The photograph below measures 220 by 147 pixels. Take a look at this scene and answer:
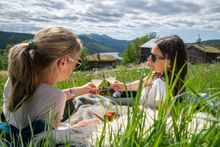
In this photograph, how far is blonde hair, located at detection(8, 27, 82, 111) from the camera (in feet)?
9.46

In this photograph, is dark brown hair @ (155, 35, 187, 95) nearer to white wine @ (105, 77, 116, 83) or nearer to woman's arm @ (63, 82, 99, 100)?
white wine @ (105, 77, 116, 83)

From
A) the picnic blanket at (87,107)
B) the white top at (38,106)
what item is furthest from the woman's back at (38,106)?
the picnic blanket at (87,107)

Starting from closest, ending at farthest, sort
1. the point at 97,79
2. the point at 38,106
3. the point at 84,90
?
the point at 38,106 → the point at 84,90 → the point at 97,79

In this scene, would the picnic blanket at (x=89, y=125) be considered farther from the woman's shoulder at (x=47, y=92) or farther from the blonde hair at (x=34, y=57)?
the blonde hair at (x=34, y=57)

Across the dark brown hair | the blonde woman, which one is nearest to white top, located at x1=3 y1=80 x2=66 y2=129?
the blonde woman

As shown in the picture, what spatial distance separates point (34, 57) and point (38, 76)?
0.51 feet

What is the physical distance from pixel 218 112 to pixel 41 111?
5.12ft

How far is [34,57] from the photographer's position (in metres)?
3.00

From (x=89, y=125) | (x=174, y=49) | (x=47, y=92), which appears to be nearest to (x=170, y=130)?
(x=89, y=125)

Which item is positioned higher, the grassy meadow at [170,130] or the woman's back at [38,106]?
the grassy meadow at [170,130]

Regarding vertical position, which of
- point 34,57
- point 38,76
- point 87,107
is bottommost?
point 87,107

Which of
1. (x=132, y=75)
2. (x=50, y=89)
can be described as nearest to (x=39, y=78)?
(x=50, y=89)

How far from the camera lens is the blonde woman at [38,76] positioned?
289cm

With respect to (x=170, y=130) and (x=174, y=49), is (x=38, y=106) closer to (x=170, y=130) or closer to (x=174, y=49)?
(x=170, y=130)
